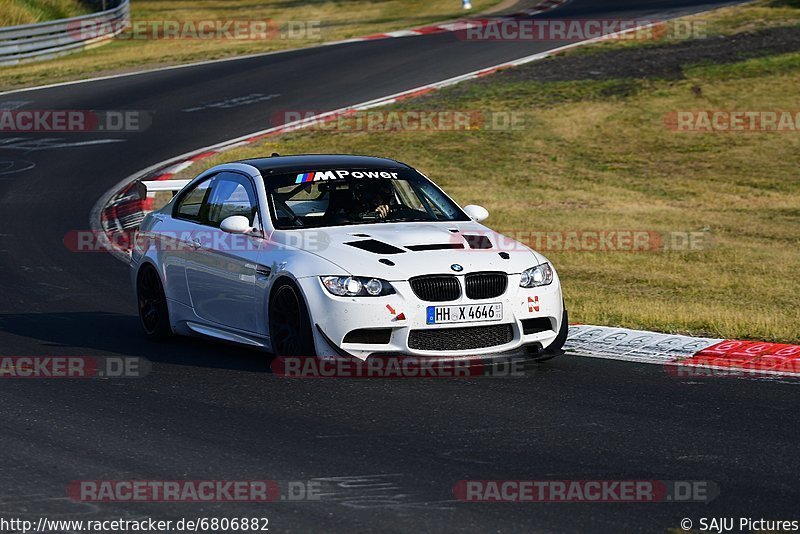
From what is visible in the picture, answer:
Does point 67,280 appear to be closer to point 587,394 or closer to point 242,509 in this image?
point 587,394

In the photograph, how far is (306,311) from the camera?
9.02 metres

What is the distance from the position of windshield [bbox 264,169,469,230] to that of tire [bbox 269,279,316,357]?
79 cm

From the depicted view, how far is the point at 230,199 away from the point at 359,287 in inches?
79.3

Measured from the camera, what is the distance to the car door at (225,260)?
980cm

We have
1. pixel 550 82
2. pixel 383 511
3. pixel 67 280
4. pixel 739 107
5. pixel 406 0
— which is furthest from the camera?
pixel 406 0

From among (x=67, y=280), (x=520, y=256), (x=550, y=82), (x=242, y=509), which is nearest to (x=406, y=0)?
(x=550, y=82)

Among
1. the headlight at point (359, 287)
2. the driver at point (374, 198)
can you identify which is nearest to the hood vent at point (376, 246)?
the headlight at point (359, 287)

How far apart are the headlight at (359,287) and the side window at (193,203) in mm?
2242

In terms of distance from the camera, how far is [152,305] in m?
11.0

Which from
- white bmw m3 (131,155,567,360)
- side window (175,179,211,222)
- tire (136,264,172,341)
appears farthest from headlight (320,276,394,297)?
tire (136,264,172,341)

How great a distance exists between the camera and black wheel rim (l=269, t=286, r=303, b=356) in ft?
30.0

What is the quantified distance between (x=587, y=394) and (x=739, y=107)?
61.3 ft

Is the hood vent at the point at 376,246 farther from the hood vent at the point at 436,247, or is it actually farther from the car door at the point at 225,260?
the car door at the point at 225,260

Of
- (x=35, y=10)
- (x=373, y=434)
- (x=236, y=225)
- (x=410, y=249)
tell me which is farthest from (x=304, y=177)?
(x=35, y=10)
